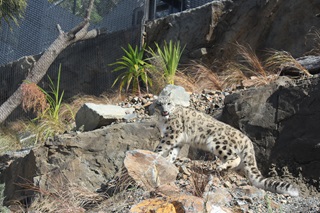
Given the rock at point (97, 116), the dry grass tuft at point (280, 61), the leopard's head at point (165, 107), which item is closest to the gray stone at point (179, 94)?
the rock at point (97, 116)

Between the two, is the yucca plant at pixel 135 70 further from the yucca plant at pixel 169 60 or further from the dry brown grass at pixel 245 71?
the dry brown grass at pixel 245 71

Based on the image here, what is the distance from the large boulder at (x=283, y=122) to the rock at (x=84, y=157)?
54.5 inches

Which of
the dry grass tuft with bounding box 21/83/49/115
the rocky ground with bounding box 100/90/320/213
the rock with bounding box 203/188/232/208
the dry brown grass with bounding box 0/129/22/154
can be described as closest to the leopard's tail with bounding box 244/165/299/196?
the rocky ground with bounding box 100/90/320/213

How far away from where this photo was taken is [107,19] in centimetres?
1529

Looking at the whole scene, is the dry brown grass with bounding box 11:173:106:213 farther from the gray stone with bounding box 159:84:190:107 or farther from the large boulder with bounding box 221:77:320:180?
the gray stone with bounding box 159:84:190:107

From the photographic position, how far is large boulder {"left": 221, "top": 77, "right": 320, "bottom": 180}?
7902mm

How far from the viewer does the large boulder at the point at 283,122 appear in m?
7.90

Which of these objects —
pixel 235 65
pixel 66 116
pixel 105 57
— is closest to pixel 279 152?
pixel 235 65

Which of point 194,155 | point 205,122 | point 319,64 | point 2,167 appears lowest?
point 2,167

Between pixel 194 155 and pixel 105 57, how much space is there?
695cm

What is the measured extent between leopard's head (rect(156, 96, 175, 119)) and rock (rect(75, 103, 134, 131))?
2.01m

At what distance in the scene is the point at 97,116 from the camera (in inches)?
408

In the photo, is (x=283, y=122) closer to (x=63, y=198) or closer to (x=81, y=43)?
(x=63, y=198)

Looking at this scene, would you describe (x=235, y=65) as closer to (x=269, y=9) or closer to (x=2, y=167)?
(x=269, y=9)
